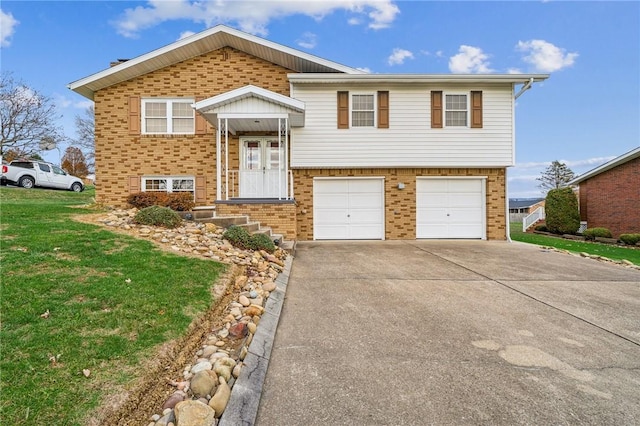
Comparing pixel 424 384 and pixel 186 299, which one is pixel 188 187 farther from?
pixel 424 384

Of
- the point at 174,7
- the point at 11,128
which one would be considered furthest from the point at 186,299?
the point at 11,128

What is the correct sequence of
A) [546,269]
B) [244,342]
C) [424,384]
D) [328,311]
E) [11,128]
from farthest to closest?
[11,128], [546,269], [328,311], [244,342], [424,384]

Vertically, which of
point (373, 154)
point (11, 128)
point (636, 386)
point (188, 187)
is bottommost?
point (636, 386)

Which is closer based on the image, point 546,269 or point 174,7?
point 546,269

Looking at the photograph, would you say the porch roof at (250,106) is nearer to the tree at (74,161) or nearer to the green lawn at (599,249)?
the green lawn at (599,249)

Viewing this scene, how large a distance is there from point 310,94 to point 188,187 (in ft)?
18.1

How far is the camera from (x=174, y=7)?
37.9 feet

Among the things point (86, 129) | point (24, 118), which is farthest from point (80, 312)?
point (86, 129)

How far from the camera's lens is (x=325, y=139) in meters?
11.3

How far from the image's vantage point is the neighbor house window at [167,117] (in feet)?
38.6

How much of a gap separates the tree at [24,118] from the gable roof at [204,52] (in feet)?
49.9

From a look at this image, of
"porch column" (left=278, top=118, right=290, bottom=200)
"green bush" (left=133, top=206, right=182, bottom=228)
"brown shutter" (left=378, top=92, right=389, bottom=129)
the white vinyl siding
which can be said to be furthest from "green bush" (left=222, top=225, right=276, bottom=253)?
"brown shutter" (left=378, top=92, right=389, bottom=129)

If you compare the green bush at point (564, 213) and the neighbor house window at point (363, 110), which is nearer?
the neighbor house window at point (363, 110)

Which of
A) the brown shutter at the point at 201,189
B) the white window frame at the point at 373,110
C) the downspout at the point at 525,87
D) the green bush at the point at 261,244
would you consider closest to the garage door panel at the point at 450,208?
the white window frame at the point at 373,110
